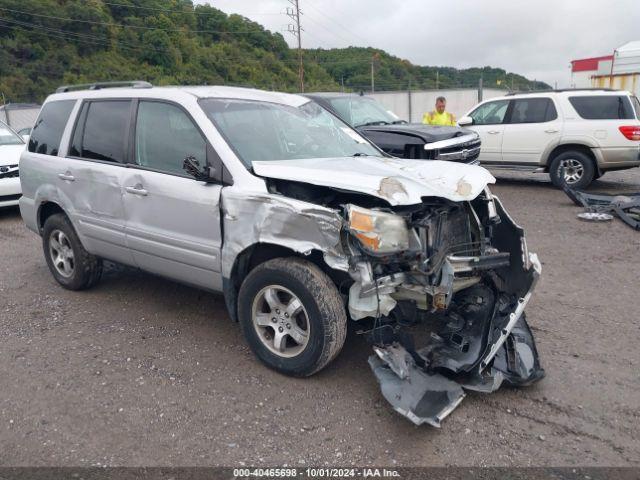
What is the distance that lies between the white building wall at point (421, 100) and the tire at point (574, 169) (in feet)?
45.0

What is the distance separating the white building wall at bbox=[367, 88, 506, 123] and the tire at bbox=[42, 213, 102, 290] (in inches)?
778

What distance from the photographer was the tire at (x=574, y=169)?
32.8 feet

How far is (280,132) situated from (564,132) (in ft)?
25.3

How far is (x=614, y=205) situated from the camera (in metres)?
8.01

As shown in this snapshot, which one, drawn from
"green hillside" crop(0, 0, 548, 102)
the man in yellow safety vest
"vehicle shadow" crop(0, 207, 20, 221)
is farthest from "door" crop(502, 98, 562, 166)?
"green hillside" crop(0, 0, 548, 102)

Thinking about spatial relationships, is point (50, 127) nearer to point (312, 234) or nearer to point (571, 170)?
point (312, 234)

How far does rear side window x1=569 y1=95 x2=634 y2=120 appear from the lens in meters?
9.70

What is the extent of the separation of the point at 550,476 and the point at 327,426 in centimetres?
119

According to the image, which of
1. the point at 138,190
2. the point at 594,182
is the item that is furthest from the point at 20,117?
the point at 138,190

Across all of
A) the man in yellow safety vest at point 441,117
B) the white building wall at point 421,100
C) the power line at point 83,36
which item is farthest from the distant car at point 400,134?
the power line at point 83,36

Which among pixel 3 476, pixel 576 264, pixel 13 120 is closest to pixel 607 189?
pixel 576 264

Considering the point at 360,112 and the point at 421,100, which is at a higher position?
the point at 421,100

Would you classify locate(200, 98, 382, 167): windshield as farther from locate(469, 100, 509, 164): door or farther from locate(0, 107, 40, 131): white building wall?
locate(0, 107, 40, 131): white building wall

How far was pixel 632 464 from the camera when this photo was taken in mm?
2736
